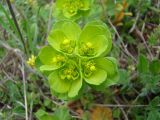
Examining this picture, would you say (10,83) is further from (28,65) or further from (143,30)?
(143,30)

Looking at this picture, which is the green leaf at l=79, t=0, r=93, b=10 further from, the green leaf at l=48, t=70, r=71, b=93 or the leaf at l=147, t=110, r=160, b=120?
the leaf at l=147, t=110, r=160, b=120

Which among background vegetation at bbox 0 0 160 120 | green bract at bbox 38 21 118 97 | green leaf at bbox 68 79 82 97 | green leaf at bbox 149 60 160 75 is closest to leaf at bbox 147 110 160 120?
background vegetation at bbox 0 0 160 120

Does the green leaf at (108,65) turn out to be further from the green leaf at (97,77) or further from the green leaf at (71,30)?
the green leaf at (71,30)

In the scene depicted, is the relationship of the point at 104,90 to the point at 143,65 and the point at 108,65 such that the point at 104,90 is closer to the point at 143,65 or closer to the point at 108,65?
the point at 143,65

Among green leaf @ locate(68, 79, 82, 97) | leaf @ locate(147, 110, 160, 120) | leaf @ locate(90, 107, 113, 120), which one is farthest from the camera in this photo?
leaf @ locate(90, 107, 113, 120)

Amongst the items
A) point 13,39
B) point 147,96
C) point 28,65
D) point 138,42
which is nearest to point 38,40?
point 13,39

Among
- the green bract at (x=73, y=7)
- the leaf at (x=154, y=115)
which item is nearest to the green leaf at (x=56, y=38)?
the green bract at (x=73, y=7)

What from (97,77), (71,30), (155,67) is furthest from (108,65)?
(155,67)

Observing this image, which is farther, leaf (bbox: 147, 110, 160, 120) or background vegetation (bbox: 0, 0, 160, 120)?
background vegetation (bbox: 0, 0, 160, 120)
